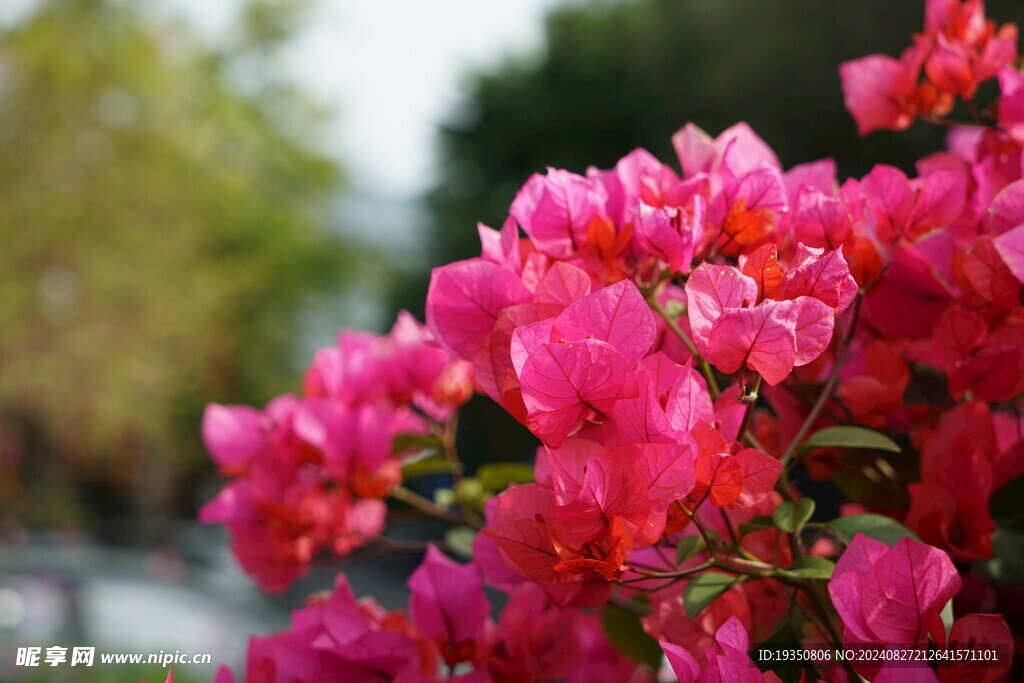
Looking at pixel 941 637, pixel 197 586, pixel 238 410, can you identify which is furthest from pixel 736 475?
pixel 197 586

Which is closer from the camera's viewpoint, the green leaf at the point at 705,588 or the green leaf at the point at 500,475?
the green leaf at the point at 705,588

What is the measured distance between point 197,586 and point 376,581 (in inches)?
61.3

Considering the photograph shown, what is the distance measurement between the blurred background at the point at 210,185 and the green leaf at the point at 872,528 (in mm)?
5268

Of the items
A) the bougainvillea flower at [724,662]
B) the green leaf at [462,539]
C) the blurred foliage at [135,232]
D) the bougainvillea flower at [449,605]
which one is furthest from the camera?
the blurred foliage at [135,232]

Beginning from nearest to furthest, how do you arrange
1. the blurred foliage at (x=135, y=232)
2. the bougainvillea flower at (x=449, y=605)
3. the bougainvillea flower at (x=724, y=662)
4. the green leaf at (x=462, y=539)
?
the bougainvillea flower at (x=724, y=662) → the bougainvillea flower at (x=449, y=605) → the green leaf at (x=462, y=539) → the blurred foliage at (x=135, y=232)

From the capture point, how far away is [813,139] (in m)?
5.50

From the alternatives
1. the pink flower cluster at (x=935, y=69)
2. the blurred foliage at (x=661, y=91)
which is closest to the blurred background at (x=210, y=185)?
the blurred foliage at (x=661, y=91)

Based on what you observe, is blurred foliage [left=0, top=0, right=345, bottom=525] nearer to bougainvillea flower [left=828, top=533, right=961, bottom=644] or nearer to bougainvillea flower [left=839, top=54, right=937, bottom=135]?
bougainvillea flower [left=839, top=54, right=937, bottom=135]

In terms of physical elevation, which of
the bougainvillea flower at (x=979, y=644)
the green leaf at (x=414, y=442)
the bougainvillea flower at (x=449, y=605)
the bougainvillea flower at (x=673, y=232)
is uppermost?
the green leaf at (x=414, y=442)

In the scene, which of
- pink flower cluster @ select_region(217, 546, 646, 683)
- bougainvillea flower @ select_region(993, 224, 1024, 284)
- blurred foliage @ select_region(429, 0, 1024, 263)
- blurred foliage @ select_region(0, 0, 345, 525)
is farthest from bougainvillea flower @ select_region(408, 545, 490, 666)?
blurred foliage @ select_region(0, 0, 345, 525)

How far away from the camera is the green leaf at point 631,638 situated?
41 centimetres

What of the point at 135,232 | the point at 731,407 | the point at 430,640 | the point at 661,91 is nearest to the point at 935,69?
the point at 731,407

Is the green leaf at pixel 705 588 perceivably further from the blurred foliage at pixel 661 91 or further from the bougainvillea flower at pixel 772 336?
the blurred foliage at pixel 661 91

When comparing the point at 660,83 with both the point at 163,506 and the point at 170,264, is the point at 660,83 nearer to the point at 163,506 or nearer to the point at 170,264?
the point at 170,264
